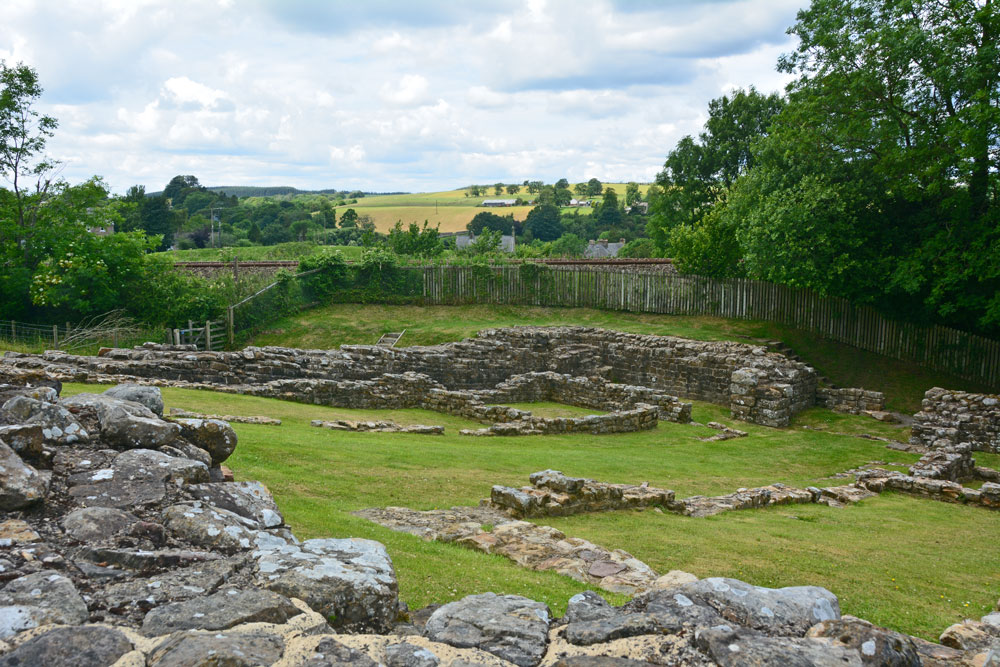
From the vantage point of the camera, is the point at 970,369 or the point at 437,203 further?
the point at 437,203

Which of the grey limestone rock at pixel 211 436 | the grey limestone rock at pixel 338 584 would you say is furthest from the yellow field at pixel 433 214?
the grey limestone rock at pixel 338 584

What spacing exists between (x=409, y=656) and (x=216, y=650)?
103 centimetres

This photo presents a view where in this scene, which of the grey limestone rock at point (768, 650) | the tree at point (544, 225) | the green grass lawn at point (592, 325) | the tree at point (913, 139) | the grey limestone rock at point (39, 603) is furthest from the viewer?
the tree at point (544, 225)

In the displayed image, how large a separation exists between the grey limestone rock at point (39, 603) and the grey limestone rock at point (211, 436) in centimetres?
256

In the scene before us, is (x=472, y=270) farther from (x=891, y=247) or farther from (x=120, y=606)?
(x=120, y=606)

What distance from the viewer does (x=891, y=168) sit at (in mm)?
23625

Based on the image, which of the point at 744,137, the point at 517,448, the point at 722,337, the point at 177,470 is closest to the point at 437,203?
the point at 744,137

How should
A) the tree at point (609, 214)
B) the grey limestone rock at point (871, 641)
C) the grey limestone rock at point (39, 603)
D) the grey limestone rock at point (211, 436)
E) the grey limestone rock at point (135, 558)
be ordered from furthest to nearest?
the tree at point (609, 214) < the grey limestone rock at point (211, 436) < the grey limestone rock at point (135, 558) < the grey limestone rock at point (871, 641) < the grey limestone rock at point (39, 603)

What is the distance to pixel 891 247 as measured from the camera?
25.1m

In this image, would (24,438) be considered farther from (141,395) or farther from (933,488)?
(933,488)

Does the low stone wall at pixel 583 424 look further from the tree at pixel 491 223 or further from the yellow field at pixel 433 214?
the yellow field at pixel 433 214

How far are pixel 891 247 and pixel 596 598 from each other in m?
24.2

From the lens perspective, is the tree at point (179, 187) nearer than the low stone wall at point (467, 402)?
No

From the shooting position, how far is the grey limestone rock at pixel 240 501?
19.1 feet
